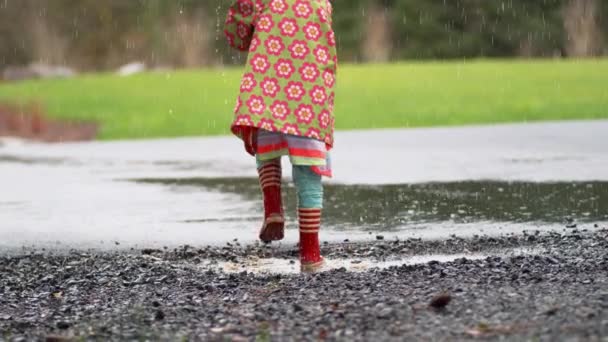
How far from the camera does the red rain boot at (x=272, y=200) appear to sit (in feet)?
24.0

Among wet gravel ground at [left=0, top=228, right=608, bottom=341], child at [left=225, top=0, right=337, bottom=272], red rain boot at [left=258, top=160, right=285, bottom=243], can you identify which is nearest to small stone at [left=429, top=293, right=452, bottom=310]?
wet gravel ground at [left=0, top=228, right=608, bottom=341]

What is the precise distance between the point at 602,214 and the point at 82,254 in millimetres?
3872

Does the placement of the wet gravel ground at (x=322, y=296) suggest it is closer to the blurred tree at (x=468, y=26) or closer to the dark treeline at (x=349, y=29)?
the dark treeline at (x=349, y=29)

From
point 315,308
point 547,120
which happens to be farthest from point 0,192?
point 547,120

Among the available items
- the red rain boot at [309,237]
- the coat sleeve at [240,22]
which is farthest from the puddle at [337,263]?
the coat sleeve at [240,22]

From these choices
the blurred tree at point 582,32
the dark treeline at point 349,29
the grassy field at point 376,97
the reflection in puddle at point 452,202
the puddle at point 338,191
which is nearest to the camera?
the puddle at point 338,191

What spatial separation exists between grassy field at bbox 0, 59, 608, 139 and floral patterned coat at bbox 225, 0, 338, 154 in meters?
15.6

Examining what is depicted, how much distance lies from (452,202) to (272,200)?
310 cm

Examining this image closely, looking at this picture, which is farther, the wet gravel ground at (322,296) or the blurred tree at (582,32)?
the blurred tree at (582,32)

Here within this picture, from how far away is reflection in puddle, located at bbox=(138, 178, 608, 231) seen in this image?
9.05m

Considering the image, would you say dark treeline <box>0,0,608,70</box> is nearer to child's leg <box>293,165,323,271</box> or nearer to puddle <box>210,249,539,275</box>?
puddle <box>210,249,539,275</box>

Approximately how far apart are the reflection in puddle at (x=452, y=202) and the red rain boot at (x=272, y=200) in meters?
1.37

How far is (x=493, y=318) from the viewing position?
471cm

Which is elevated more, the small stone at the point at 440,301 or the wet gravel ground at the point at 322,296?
the small stone at the point at 440,301
